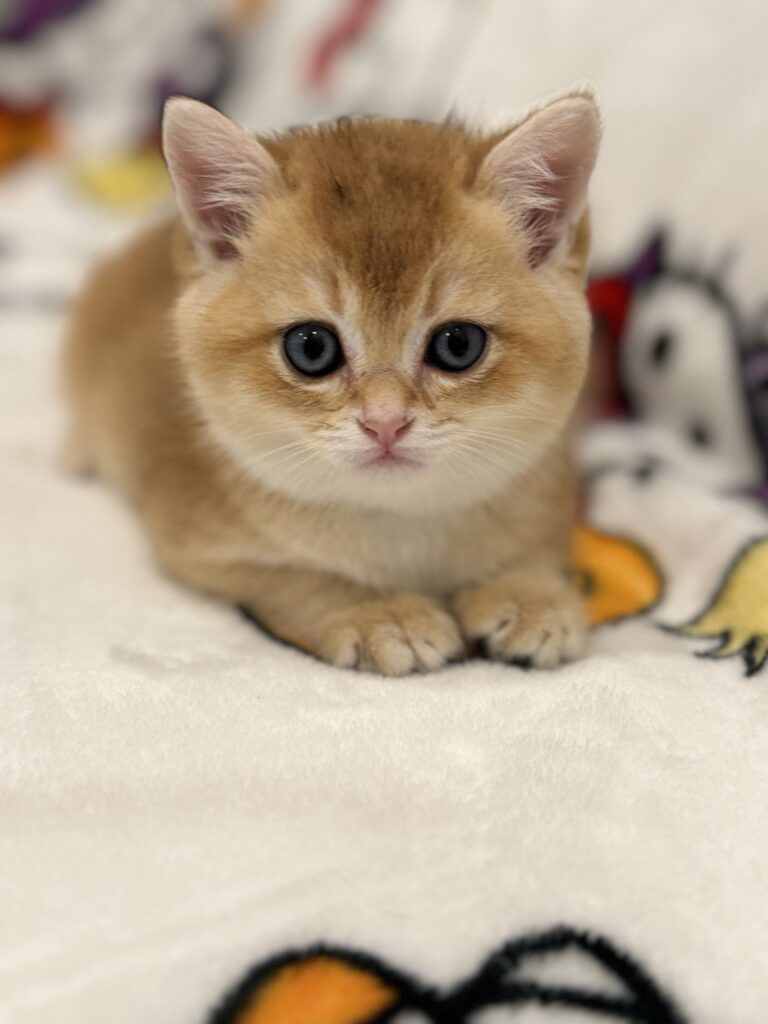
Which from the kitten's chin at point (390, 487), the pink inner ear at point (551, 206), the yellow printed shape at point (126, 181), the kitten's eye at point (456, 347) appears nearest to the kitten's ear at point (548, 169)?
the pink inner ear at point (551, 206)

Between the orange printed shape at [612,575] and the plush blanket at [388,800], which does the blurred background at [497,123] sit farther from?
the orange printed shape at [612,575]

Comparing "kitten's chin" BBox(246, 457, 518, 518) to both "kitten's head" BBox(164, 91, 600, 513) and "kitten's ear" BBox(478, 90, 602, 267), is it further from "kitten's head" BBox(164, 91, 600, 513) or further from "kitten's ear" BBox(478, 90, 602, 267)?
"kitten's ear" BBox(478, 90, 602, 267)

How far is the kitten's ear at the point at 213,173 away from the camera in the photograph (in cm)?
94

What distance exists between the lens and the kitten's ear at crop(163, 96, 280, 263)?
940 millimetres

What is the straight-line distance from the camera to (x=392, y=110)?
2.11 m

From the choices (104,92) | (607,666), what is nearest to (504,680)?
(607,666)

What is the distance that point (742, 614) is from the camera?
3.41ft

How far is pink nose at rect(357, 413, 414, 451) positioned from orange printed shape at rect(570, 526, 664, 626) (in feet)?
1.22

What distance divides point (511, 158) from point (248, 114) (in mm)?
1637

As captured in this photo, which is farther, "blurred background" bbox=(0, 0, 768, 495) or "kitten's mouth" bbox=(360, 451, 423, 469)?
"blurred background" bbox=(0, 0, 768, 495)

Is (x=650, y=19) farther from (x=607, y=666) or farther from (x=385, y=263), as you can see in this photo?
(x=607, y=666)

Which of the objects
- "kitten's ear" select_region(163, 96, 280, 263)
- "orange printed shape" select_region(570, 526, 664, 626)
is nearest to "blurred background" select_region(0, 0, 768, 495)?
"orange printed shape" select_region(570, 526, 664, 626)

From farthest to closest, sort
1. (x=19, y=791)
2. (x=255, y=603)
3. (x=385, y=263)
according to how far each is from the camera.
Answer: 1. (x=255, y=603)
2. (x=385, y=263)
3. (x=19, y=791)

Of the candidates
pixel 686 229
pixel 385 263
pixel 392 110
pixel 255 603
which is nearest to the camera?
pixel 385 263
